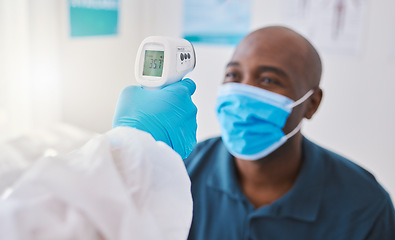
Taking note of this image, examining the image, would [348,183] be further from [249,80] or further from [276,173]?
[249,80]

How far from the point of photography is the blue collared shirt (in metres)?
1.03

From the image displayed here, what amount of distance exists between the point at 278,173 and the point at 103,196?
851mm

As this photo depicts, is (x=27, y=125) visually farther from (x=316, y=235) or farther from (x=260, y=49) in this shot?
(x=316, y=235)

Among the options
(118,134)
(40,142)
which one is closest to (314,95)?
(118,134)

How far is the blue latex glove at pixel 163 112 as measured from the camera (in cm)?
48

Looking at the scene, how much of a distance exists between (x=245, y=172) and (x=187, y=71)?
715 millimetres

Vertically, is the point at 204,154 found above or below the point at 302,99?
below

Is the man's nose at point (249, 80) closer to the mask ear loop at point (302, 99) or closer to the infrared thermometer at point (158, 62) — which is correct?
the mask ear loop at point (302, 99)

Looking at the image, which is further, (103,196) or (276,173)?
(276,173)

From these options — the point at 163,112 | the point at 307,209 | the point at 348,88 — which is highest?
the point at 163,112

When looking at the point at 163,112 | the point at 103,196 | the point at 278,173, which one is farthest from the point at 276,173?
the point at 103,196

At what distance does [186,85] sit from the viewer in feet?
1.60

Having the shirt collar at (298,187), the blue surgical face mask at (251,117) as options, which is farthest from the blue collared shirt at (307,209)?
the blue surgical face mask at (251,117)

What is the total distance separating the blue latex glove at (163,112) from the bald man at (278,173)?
0.50 metres
